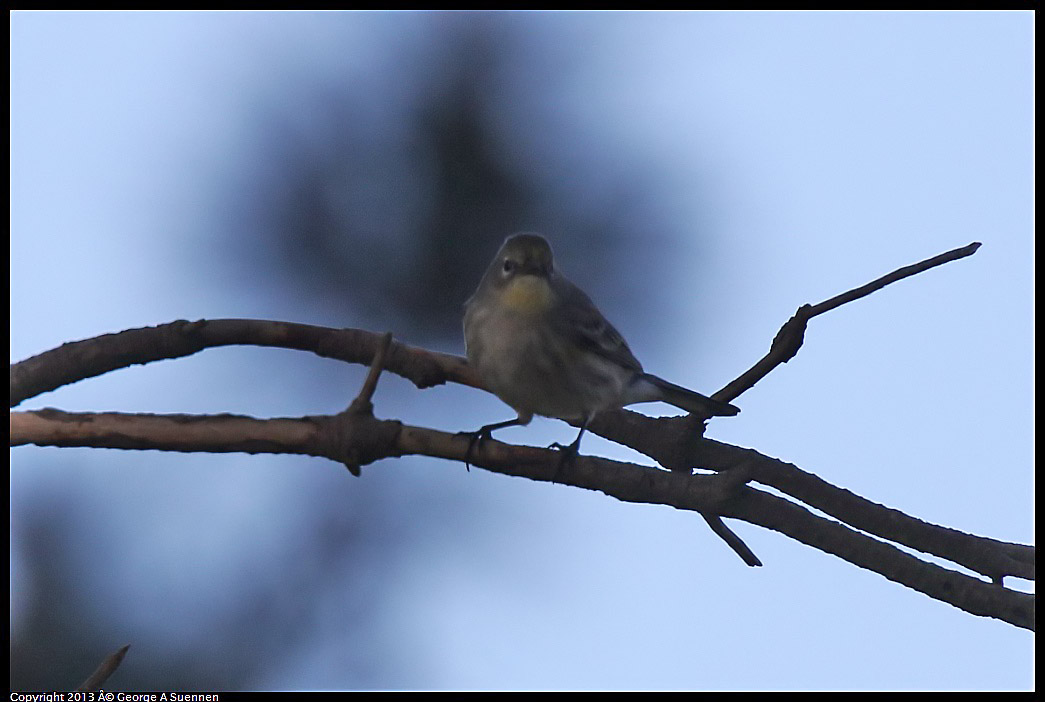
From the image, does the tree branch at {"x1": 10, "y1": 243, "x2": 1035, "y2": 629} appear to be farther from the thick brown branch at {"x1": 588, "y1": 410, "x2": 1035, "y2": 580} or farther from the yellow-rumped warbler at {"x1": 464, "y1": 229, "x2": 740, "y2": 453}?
the yellow-rumped warbler at {"x1": 464, "y1": 229, "x2": 740, "y2": 453}

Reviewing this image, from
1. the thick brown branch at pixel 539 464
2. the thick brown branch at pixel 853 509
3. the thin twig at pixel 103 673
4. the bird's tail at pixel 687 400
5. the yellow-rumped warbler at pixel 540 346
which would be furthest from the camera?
the yellow-rumped warbler at pixel 540 346

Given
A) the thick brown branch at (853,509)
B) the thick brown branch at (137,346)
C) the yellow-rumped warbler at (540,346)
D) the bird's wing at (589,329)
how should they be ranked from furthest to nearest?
the bird's wing at (589,329) < the yellow-rumped warbler at (540,346) < the thick brown branch at (853,509) < the thick brown branch at (137,346)

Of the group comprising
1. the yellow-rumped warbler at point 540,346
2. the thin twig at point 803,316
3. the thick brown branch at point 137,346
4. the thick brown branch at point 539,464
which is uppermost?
the yellow-rumped warbler at point 540,346

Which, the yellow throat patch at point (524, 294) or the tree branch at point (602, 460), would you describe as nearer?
the tree branch at point (602, 460)

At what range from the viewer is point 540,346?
10.7 ft

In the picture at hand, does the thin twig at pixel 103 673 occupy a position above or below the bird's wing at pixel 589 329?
below

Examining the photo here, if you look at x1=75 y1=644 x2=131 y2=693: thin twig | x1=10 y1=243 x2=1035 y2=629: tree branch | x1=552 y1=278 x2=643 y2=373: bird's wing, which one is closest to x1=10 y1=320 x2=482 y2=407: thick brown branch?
x1=10 y1=243 x2=1035 y2=629: tree branch

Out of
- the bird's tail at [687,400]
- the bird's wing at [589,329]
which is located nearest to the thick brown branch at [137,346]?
the bird's wing at [589,329]

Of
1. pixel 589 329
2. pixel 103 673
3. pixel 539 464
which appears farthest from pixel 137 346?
pixel 589 329

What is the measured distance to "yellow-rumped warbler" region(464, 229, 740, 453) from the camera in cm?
320

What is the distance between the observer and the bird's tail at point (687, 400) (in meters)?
2.81

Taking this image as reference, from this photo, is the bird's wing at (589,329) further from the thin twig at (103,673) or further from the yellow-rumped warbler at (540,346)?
the thin twig at (103,673)

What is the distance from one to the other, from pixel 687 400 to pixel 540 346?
21.9 inches

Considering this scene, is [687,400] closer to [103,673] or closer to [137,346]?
[137,346]
